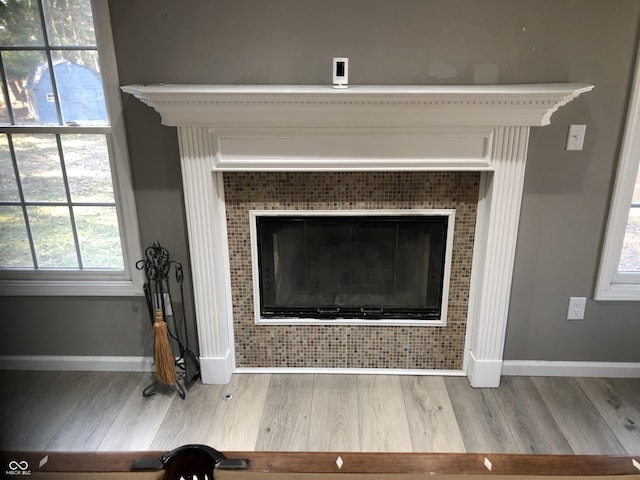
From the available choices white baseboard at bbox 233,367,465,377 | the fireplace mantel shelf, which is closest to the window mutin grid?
the fireplace mantel shelf

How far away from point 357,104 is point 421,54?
15.2 inches

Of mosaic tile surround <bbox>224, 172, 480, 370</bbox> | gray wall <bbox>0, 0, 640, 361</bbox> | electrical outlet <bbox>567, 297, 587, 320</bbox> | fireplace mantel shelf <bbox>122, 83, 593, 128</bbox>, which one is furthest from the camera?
electrical outlet <bbox>567, 297, 587, 320</bbox>

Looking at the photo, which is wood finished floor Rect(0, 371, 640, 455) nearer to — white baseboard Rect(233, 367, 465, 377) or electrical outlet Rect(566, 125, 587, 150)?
white baseboard Rect(233, 367, 465, 377)

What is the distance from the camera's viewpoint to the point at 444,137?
2072 mm

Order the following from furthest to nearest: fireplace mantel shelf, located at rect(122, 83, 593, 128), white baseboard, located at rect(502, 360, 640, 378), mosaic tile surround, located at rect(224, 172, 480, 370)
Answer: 1. white baseboard, located at rect(502, 360, 640, 378)
2. mosaic tile surround, located at rect(224, 172, 480, 370)
3. fireplace mantel shelf, located at rect(122, 83, 593, 128)

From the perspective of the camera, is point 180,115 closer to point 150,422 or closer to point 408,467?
point 150,422

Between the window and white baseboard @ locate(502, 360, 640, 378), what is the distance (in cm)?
210

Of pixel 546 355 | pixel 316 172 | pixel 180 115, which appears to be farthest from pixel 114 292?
pixel 546 355

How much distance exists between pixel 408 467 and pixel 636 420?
65.9 inches

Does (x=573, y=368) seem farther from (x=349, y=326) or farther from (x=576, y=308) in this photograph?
(x=349, y=326)

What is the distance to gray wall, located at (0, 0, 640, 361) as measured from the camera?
2.00m

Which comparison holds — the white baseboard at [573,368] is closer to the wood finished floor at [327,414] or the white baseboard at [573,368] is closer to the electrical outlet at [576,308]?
the wood finished floor at [327,414]

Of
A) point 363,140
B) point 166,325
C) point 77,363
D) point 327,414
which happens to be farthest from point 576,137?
point 77,363

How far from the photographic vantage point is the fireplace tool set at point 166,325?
2.30 m
